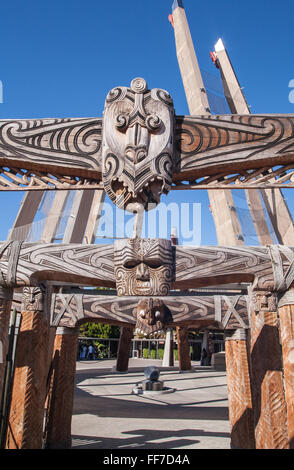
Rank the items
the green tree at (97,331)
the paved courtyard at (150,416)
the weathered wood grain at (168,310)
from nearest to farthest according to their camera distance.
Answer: the weathered wood grain at (168,310) < the paved courtyard at (150,416) < the green tree at (97,331)

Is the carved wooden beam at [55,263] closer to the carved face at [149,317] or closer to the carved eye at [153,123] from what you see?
the carved face at [149,317]

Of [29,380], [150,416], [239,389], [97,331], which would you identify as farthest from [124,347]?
[29,380]

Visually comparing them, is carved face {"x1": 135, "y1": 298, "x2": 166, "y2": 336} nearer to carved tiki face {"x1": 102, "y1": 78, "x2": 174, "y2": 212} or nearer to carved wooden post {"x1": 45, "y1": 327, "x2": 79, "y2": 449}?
carved tiki face {"x1": 102, "y1": 78, "x2": 174, "y2": 212}

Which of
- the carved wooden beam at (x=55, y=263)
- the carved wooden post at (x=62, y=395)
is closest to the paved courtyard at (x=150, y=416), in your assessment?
the carved wooden post at (x=62, y=395)

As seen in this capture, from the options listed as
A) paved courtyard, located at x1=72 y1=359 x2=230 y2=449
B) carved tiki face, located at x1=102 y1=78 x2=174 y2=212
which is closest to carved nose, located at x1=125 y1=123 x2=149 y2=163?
carved tiki face, located at x1=102 y1=78 x2=174 y2=212

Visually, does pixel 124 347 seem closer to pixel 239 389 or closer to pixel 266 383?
pixel 239 389

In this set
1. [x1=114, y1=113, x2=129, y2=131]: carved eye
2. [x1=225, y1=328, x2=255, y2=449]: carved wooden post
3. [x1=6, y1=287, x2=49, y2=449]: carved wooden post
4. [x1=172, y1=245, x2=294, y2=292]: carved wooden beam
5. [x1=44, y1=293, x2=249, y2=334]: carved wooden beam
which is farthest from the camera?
Answer: [x1=225, y1=328, x2=255, y2=449]: carved wooden post

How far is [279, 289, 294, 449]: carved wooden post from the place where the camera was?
8.55ft

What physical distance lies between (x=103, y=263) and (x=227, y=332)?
2709 mm

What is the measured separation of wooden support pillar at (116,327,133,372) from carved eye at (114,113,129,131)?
1156 centimetres

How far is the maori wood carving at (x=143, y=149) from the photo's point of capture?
3.50m

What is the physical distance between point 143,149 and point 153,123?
0.93ft

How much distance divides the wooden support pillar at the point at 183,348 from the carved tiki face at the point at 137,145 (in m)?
12.6

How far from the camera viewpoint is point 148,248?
2.97m
